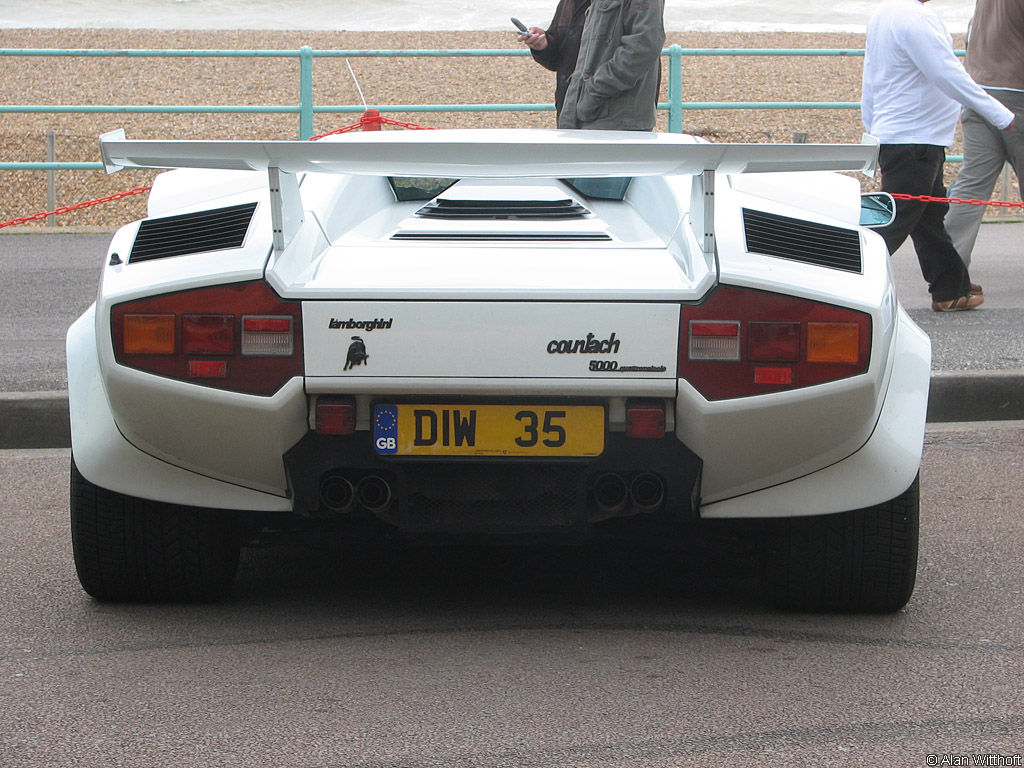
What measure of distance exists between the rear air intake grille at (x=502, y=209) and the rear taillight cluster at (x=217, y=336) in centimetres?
85

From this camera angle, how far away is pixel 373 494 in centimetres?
313

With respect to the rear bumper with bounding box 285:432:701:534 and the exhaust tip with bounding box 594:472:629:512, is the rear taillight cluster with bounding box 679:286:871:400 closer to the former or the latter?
the rear bumper with bounding box 285:432:701:534

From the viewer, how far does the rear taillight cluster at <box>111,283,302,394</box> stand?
9.69 feet

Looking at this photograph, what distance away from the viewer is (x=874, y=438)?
316 cm

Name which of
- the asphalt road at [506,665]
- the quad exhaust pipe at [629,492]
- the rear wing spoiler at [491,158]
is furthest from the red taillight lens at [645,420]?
the asphalt road at [506,665]

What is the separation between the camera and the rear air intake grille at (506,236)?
337cm

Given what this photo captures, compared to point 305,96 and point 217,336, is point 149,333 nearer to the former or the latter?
point 217,336

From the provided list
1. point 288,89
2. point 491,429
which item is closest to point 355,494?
point 491,429

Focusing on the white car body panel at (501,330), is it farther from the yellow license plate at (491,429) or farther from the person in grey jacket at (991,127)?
the person in grey jacket at (991,127)

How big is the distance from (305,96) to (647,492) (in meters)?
8.75

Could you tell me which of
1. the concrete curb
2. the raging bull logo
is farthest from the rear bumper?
the concrete curb

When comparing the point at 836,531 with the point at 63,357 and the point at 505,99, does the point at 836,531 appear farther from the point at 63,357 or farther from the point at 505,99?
the point at 505,99

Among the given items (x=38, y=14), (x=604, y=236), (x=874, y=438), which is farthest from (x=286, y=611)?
(x=38, y=14)

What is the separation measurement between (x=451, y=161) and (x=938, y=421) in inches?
135
